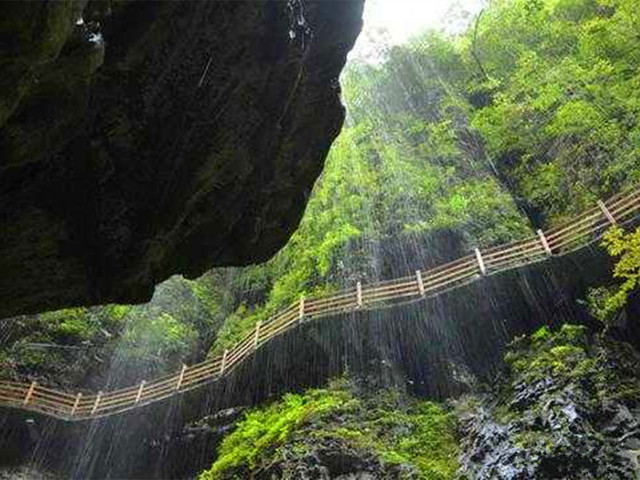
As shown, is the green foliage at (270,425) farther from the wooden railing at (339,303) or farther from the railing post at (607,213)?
the railing post at (607,213)

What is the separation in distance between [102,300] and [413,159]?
19.6 meters

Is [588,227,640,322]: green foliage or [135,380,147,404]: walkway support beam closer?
[588,227,640,322]: green foliage

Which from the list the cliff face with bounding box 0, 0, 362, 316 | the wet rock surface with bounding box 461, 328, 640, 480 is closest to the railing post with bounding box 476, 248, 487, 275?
the wet rock surface with bounding box 461, 328, 640, 480

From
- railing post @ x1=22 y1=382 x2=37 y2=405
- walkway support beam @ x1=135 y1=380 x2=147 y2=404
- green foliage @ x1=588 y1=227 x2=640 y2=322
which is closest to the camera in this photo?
green foliage @ x1=588 y1=227 x2=640 y2=322

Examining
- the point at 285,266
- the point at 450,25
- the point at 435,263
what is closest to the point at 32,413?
the point at 285,266

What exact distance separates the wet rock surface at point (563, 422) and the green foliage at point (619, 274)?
1082mm

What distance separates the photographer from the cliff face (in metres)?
6.98

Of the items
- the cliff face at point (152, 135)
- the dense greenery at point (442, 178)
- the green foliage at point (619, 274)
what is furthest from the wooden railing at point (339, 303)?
the cliff face at point (152, 135)

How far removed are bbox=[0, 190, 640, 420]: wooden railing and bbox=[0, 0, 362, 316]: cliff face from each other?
9.71m

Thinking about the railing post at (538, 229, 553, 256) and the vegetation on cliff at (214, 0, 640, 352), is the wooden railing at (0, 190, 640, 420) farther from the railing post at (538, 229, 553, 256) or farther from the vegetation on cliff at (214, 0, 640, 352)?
the vegetation on cliff at (214, 0, 640, 352)

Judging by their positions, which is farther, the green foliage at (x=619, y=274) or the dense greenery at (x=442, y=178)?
the dense greenery at (x=442, y=178)

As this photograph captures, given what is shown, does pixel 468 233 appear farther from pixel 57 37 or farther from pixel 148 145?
pixel 57 37

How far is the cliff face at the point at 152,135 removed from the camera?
6977 millimetres

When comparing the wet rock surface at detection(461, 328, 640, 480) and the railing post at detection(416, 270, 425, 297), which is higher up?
the railing post at detection(416, 270, 425, 297)
